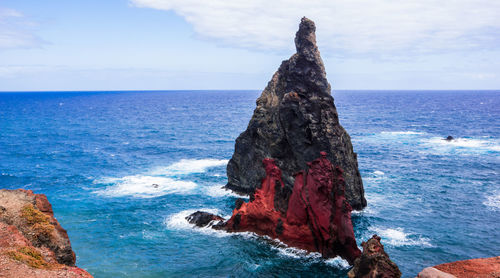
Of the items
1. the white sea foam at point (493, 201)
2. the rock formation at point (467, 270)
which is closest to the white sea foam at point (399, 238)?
the white sea foam at point (493, 201)

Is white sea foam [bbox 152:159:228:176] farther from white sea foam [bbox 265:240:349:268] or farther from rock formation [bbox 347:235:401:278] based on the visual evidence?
rock formation [bbox 347:235:401:278]

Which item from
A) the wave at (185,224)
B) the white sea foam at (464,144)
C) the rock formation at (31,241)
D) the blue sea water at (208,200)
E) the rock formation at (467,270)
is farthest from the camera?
the white sea foam at (464,144)

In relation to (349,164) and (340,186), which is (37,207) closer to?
(340,186)

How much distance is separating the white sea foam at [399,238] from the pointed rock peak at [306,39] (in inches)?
914

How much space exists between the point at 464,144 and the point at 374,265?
86142mm

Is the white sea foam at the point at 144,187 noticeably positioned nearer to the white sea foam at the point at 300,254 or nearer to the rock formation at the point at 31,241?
the white sea foam at the point at 300,254

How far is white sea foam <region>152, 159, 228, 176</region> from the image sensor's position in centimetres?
7269

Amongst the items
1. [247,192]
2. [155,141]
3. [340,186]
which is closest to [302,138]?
[340,186]

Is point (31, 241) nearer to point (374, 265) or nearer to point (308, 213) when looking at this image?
point (374, 265)

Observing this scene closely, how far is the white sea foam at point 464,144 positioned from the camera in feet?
300

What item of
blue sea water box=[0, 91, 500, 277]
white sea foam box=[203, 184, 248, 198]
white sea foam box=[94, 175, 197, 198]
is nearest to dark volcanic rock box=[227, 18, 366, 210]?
blue sea water box=[0, 91, 500, 277]

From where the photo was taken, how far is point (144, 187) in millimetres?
63062

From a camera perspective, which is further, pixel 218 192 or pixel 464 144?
pixel 464 144

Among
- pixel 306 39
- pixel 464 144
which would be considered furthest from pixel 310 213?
pixel 464 144
